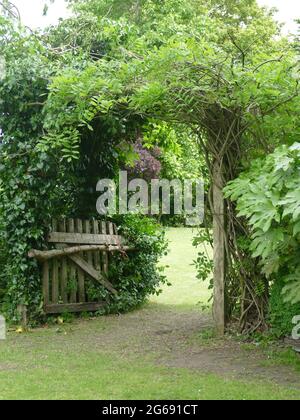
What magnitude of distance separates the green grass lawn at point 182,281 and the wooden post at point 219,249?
39.8 inches

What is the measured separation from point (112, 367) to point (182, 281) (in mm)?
7734

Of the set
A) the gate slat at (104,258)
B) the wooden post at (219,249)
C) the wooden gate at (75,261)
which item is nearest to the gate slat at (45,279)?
the wooden gate at (75,261)

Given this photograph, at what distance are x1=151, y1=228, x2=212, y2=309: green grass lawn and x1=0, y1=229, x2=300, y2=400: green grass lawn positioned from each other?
1.30 m

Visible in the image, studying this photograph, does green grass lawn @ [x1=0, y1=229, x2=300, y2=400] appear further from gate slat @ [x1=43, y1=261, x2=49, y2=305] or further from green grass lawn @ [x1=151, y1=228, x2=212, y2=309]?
green grass lawn @ [x1=151, y1=228, x2=212, y2=309]

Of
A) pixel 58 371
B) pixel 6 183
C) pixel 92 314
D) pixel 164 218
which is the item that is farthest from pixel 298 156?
pixel 164 218

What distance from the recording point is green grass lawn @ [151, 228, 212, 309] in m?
11.7

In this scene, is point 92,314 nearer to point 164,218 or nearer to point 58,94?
point 58,94

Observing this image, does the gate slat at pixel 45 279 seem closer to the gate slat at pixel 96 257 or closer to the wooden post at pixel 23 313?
the wooden post at pixel 23 313

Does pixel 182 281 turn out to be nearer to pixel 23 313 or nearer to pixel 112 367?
pixel 23 313

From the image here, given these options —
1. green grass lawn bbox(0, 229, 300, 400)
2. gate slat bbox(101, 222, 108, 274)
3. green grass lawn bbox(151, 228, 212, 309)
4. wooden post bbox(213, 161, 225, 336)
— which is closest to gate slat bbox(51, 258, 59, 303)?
green grass lawn bbox(0, 229, 300, 400)

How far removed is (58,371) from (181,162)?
58.5ft

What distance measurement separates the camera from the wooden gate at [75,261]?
9219mm

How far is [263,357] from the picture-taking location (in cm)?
703

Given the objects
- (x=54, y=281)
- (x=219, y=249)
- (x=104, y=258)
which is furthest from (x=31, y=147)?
(x=219, y=249)
